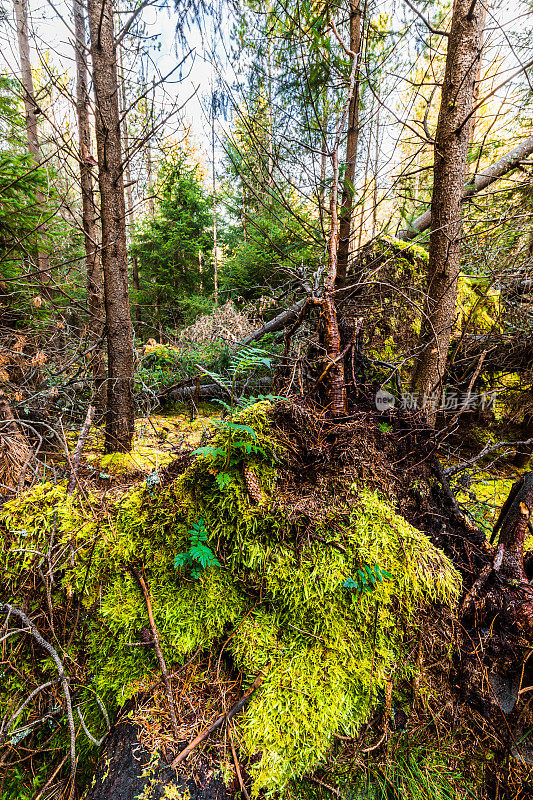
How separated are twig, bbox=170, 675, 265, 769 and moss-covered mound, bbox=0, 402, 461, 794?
2 cm

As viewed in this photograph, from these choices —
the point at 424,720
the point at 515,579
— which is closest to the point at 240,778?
the point at 424,720

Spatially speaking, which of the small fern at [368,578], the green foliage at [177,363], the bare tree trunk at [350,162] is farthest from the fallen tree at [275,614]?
the green foliage at [177,363]

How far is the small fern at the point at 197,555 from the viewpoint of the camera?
4.17 ft

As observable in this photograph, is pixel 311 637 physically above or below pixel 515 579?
below

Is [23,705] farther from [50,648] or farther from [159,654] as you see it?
[159,654]

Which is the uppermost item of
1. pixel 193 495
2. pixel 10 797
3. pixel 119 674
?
pixel 193 495

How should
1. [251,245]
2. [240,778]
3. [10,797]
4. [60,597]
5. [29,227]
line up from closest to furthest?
[240,778] → [10,797] → [60,597] → [29,227] → [251,245]

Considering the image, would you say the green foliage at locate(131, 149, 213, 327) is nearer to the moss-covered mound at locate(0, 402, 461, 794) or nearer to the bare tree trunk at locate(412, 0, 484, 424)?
the bare tree trunk at locate(412, 0, 484, 424)

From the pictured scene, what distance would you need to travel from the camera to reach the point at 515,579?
1.45m

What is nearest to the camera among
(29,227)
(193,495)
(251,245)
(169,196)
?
(193,495)

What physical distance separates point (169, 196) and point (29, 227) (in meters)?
6.60

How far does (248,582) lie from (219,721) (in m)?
0.45

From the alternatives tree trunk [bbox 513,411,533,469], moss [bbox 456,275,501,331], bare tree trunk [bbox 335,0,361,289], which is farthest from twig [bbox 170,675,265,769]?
tree trunk [bbox 513,411,533,469]

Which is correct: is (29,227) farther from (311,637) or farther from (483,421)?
(483,421)
